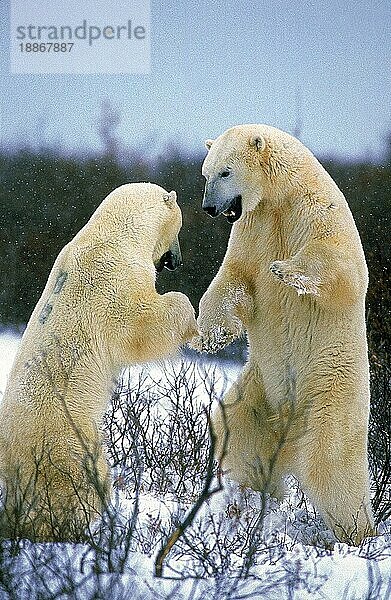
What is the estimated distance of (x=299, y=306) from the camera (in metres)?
3.18

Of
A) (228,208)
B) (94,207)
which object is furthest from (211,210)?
(94,207)

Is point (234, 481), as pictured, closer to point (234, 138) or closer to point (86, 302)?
point (86, 302)

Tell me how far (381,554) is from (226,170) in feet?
4.12

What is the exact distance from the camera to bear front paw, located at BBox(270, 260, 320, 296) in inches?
116

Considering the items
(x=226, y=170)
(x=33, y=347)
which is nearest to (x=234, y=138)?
(x=226, y=170)

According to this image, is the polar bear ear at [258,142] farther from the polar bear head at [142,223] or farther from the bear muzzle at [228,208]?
the polar bear head at [142,223]

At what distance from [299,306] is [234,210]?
0.38 metres

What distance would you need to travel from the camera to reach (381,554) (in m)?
2.61

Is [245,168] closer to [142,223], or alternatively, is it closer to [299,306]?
[142,223]

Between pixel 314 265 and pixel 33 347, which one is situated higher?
pixel 314 265

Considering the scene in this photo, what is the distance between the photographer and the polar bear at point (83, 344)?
108 inches

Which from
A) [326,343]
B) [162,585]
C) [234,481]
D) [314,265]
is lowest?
[234,481]

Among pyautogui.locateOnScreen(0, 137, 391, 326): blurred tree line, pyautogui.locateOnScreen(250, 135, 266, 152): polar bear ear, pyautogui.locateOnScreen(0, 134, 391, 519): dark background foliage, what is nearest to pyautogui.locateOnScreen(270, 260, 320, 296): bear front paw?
pyautogui.locateOnScreen(250, 135, 266, 152): polar bear ear

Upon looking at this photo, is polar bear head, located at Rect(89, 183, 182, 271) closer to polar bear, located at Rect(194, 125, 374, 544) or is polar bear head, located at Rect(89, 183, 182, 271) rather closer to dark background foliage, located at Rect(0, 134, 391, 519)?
polar bear, located at Rect(194, 125, 374, 544)
